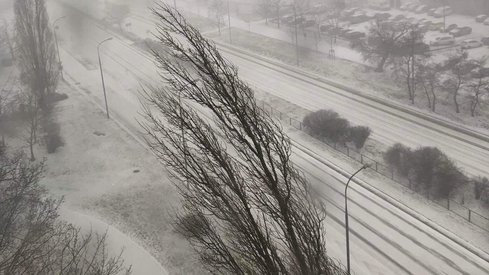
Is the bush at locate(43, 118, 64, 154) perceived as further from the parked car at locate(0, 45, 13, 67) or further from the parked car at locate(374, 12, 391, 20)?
the parked car at locate(374, 12, 391, 20)

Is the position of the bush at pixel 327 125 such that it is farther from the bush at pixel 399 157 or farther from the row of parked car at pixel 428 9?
the row of parked car at pixel 428 9

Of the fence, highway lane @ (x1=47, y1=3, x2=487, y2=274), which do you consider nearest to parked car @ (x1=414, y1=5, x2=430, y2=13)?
the fence

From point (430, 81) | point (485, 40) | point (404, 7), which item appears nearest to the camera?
point (430, 81)

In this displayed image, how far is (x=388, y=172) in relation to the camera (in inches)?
982

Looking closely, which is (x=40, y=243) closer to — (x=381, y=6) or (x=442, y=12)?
(x=442, y=12)

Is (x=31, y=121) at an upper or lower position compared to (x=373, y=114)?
upper

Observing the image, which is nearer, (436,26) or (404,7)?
(436,26)

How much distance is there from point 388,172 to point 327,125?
5704mm

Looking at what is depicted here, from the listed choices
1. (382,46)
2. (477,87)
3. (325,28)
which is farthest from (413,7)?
(477,87)

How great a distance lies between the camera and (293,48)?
4838 cm

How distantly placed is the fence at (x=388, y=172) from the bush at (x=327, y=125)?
43 centimetres

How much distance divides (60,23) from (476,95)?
5886 cm

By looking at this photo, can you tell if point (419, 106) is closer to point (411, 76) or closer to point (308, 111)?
point (411, 76)

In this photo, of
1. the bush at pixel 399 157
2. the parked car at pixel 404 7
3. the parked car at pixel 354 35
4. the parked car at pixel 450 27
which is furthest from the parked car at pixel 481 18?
the bush at pixel 399 157
